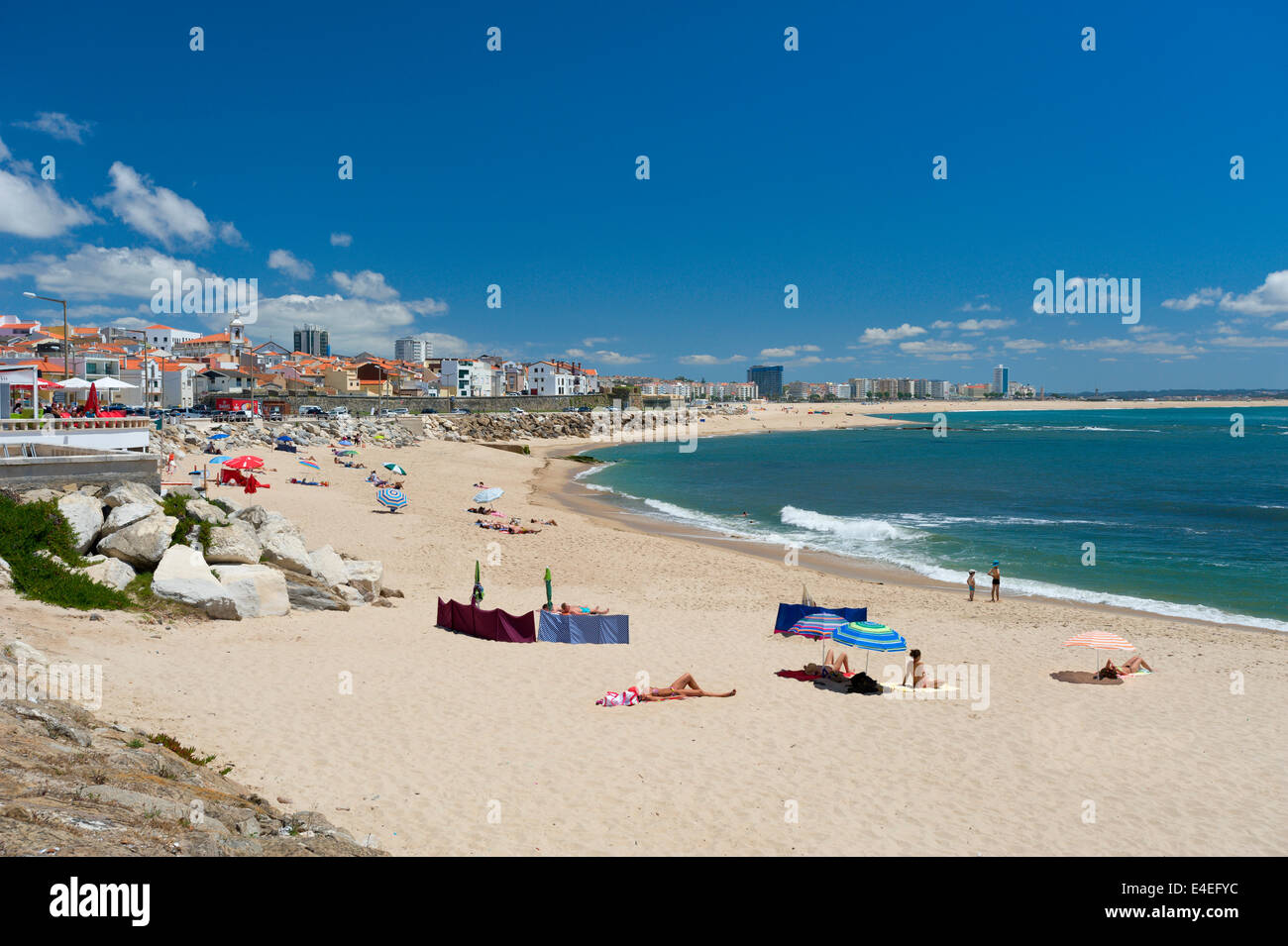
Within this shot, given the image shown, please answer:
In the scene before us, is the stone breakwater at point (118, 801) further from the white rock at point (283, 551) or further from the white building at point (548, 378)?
the white building at point (548, 378)

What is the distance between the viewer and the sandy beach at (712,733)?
28.8ft

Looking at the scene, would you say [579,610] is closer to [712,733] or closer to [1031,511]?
[712,733]

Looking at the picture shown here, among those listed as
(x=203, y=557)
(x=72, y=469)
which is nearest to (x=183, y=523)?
(x=203, y=557)

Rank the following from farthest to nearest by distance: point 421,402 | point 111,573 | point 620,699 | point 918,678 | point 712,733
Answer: point 421,402 < point 111,573 < point 918,678 < point 620,699 < point 712,733

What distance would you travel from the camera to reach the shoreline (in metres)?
21.4

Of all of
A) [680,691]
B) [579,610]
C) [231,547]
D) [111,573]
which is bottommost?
[680,691]

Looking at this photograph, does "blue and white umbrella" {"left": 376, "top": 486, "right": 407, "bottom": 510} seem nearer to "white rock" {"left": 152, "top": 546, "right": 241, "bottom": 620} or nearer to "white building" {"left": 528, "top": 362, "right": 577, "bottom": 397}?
"white rock" {"left": 152, "top": 546, "right": 241, "bottom": 620}

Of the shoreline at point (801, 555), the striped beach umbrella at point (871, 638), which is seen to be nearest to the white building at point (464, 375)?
the shoreline at point (801, 555)

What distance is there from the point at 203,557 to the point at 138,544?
1.23m

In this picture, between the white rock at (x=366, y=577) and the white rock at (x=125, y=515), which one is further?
the white rock at (x=366, y=577)

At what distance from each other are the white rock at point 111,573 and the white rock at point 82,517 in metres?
0.74

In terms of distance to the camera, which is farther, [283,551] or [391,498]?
[391,498]

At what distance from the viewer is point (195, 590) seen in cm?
1491

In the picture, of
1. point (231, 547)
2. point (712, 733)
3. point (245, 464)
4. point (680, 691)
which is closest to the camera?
point (712, 733)
